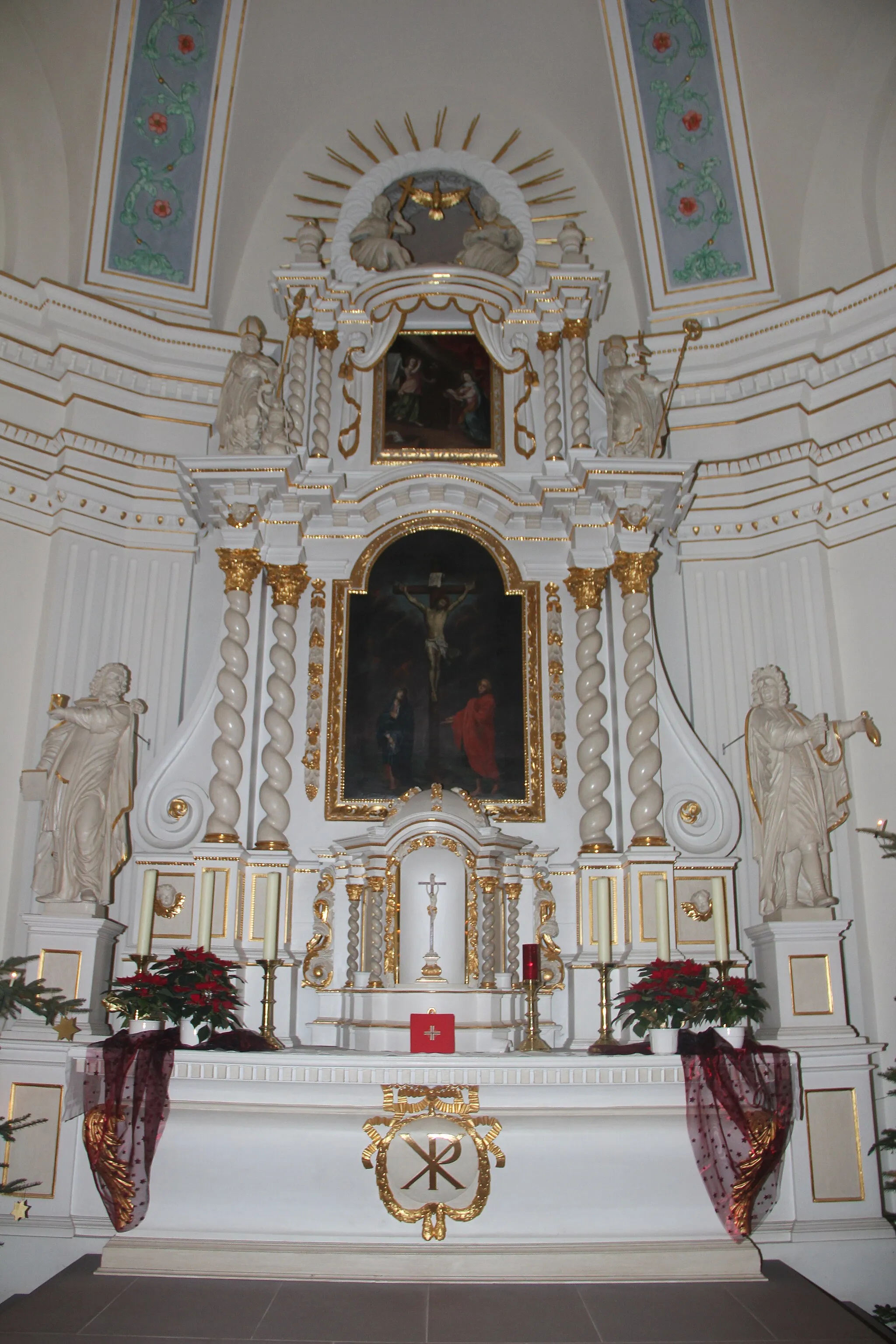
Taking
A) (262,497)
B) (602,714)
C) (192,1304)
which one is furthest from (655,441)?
(192,1304)

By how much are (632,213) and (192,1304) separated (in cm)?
900

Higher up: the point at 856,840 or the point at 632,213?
the point at 632,213

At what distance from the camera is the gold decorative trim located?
546cm

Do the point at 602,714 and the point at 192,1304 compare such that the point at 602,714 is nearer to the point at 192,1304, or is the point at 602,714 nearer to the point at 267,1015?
the point at 267,1015

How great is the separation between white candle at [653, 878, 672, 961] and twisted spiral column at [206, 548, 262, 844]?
2899 mm

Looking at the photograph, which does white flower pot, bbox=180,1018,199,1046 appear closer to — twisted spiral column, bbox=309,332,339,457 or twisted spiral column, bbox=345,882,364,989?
twisted spiral column, bbox=345,882,364,989

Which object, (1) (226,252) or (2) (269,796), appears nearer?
(2) (269,796)

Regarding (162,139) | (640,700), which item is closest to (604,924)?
(640,700)

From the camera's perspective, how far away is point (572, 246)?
9.42 m

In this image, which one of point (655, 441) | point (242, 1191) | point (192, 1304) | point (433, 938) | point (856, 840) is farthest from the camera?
point (655, 441)

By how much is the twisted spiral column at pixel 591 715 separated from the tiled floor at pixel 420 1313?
10.1 ft

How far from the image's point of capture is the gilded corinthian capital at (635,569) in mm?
8336

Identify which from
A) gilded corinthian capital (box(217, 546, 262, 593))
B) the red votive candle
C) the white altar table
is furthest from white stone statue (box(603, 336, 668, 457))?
the white altar table

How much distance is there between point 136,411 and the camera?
30.0 ft
